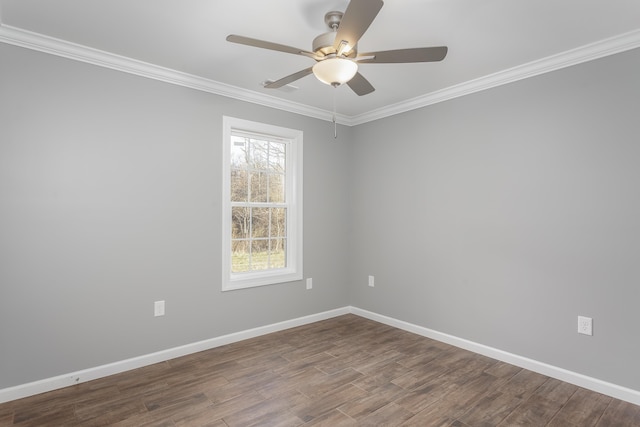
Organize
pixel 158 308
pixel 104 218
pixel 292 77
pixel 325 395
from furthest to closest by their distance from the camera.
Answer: pixel 158 308, pixel 104 218, pixel 325 395, pixel 292 77

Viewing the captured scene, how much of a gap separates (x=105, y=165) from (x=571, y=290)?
3.84m

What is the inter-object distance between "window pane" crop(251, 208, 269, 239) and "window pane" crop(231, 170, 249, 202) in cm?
20

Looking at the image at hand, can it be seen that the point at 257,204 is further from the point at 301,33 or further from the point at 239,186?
the point at 301,33

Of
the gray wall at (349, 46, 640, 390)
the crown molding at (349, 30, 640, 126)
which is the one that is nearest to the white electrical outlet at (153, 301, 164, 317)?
the gray wall at (349, 46, 640, 390)

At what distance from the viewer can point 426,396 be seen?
2.51m

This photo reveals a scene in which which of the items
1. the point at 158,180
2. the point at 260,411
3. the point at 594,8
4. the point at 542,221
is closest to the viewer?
the point at 594,8

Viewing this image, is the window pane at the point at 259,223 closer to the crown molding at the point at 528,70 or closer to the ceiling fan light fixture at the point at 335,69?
the crown molding at the point at 528,70

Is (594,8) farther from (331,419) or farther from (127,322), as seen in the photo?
(127,322)

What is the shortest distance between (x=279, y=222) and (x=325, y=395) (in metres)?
2.01

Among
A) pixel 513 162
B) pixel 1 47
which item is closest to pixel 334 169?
pixel 513 162

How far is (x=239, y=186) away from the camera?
3689 mm

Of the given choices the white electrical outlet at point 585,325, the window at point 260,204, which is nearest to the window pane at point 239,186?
the window at point 260,204

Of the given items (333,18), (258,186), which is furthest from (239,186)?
(333,18)

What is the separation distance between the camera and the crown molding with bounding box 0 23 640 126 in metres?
2.46
